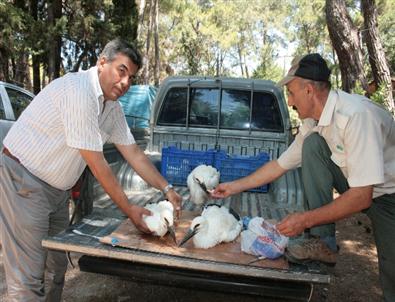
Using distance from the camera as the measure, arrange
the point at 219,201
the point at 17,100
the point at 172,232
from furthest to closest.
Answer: the point at 17,100
the point at 219,201
the point at 172,232

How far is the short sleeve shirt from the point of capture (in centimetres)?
236

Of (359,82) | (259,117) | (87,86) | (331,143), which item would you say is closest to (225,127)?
(259,117)

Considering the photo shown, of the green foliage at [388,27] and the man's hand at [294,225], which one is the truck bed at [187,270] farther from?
the green foliage at [388,27]

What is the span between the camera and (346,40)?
855 cm

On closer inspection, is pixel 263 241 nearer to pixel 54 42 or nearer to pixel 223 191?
pixel 223 191

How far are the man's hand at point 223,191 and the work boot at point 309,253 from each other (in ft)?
3.36

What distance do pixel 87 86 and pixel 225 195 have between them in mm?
1537

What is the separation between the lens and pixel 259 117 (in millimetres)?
5051

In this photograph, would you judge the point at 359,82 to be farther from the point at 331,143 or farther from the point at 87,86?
the point at 87,86

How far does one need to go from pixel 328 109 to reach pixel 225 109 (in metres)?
2.58

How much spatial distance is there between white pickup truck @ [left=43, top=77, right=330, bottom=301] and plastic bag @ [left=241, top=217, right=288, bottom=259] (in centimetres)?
13

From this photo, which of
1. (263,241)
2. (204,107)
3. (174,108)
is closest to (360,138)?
(263,241)

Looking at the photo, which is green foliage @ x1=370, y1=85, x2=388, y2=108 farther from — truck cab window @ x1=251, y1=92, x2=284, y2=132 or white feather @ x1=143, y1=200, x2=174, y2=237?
white feather @ x1=143, y1=200, x2=174, y2=237

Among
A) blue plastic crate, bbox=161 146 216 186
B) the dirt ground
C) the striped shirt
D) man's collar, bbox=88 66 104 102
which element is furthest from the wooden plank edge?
blue plastic crate, bbox=161 146 216 186
